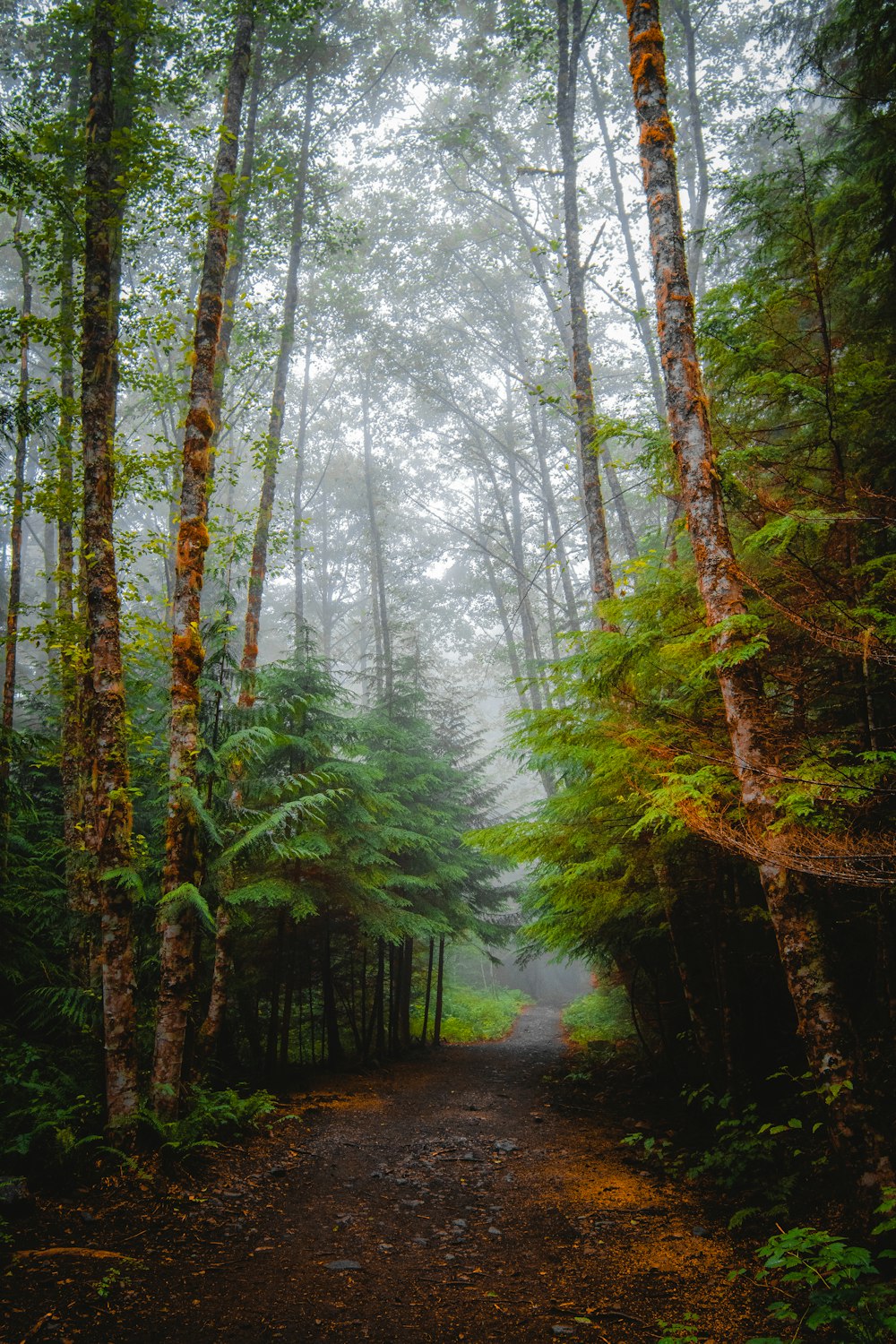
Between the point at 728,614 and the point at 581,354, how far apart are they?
7.05 metres

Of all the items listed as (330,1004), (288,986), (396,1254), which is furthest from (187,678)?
(330,1004)

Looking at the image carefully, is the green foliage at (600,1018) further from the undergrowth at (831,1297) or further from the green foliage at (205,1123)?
the undergrowth at (831,1297)

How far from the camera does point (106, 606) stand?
6.30m

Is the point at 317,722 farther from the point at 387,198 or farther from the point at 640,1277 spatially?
the point at 387,198

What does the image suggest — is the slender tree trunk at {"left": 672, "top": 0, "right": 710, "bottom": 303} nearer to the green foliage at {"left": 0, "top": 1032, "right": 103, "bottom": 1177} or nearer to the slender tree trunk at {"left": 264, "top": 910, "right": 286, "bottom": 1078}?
the slender tree trunk at {"left": 264, "top": 910, "right": 286, "bottom": 1078}

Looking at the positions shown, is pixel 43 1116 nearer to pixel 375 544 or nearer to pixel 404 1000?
pixel 404 1000

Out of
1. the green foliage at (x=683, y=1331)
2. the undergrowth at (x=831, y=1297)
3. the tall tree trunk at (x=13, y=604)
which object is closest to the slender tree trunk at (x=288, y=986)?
the tall tree trunk at (x=13, y=604)

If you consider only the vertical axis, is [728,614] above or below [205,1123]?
above

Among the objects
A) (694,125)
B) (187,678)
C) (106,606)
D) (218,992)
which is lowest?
(218,992)

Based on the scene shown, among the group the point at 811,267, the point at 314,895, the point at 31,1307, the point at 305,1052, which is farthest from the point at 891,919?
the point at 305,1052

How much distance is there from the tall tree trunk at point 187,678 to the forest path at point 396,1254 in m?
1.37

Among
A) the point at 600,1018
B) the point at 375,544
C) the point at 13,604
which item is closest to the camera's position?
the point at 13,604

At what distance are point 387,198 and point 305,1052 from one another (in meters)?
26.4

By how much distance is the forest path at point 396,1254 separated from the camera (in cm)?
356
